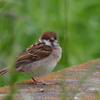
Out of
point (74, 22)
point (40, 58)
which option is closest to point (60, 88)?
point (40, 58)

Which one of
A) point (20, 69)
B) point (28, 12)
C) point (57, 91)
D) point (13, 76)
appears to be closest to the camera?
point (13, 76)

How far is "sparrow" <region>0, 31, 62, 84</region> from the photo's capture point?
15.8 feet

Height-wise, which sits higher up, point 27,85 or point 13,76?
point 13,76

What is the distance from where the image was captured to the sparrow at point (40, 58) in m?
4.81

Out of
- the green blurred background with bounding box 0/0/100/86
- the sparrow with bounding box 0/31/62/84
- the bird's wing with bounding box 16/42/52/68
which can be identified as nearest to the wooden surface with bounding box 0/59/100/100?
the sparrow with bounding box 0/31/62/84

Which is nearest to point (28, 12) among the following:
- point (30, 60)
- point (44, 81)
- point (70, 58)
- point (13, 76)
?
point (70, 58)

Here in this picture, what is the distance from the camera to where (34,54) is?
507cm

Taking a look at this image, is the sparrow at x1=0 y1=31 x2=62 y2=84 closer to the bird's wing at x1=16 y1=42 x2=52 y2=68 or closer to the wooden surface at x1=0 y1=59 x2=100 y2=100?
the bird's wing at x1=16 y1=42 x2=52 y2=68

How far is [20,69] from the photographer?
4844mm

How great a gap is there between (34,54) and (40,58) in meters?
0.10

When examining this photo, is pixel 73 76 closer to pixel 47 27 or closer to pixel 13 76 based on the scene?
pixel 13 76

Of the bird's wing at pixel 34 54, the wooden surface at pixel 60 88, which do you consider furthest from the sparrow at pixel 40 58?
the wooden surface at pixel 60 88

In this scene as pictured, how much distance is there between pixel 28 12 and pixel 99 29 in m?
1.47

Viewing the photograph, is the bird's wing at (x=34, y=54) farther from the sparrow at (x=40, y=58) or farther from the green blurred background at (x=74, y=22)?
the green blurred background at (x=74, y=22)
